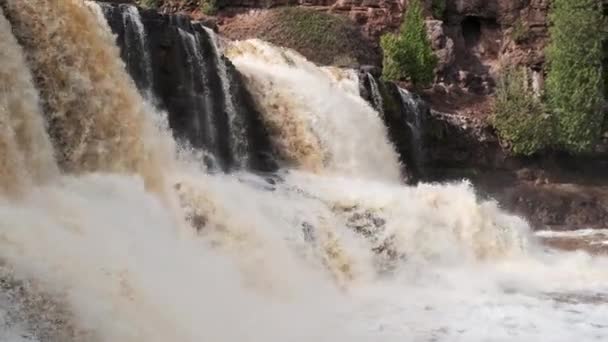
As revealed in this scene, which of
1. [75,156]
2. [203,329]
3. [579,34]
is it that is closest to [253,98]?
[75,156]

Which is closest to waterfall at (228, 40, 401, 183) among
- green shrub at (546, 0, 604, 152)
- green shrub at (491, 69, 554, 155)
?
green shrub at (491, 69, 554, 155)

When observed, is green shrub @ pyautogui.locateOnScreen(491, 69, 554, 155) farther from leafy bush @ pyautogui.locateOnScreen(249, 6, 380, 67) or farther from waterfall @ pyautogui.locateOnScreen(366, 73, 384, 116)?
leafy bush @ pyautogui.locateOnScreen(249, 6, 380, 67)

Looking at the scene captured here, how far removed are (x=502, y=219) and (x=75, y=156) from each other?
339 inches

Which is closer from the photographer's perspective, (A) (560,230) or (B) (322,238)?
(B) (322,238)

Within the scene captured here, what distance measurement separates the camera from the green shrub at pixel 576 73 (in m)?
23.1

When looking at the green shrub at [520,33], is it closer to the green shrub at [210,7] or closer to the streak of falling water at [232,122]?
the green shrub at [210,7]

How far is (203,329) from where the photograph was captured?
8.37 m

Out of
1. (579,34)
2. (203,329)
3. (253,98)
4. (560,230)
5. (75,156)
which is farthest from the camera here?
(579,34)

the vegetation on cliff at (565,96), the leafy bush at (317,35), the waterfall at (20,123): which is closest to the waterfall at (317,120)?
the vegetation on cliff at (565,96)

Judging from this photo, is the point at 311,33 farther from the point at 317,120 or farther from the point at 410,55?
the point at 317,120

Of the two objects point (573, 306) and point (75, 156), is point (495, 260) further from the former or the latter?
point (75, 156)

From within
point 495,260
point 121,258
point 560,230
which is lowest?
point 560,230

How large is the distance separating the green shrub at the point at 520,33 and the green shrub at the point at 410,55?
10.5 ft

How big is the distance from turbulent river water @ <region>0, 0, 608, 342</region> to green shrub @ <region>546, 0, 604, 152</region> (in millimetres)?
7997
